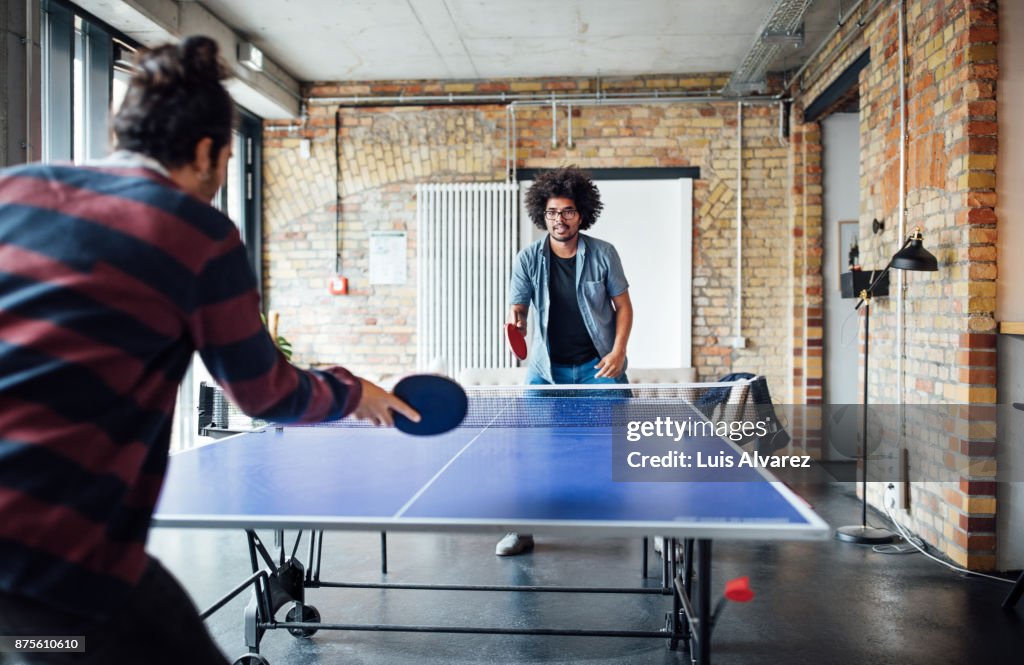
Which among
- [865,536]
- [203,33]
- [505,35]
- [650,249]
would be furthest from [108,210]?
[650,249]

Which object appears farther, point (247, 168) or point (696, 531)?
point (247, 168)

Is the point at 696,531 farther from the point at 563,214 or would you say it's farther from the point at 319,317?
the point at 319,317

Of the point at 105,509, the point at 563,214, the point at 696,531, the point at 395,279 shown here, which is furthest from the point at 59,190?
the point at 395,279

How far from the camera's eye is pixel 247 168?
24.4 feet

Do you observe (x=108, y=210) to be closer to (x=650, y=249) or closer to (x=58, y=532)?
(x=58, y=532)

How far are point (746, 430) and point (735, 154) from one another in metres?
3.47

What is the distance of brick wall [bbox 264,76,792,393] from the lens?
23.5ft

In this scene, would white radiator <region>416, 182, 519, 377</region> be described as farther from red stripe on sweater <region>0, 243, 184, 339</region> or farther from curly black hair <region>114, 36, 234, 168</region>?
red stripe on sweater <region>0, 243, 184, 339</region>

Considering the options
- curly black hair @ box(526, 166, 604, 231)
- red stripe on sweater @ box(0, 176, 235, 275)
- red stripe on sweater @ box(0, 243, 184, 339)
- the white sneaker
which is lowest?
the white sneaker

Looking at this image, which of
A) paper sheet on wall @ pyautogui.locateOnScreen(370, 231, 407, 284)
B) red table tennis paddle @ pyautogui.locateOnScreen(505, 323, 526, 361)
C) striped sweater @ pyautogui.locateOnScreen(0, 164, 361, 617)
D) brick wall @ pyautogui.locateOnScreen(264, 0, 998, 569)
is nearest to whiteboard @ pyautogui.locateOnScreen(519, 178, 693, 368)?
brick wall @ pyautogui.locateOnScreen(264, 0, 998, 569)

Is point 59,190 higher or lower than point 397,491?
higher

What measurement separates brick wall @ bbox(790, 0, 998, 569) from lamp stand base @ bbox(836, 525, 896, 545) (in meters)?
0.18

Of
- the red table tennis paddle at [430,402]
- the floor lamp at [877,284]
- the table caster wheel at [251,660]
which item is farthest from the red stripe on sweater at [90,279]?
the floor lamp at [877,284]

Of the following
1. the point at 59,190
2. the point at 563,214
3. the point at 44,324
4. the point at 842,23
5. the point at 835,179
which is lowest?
the point at 44,324
